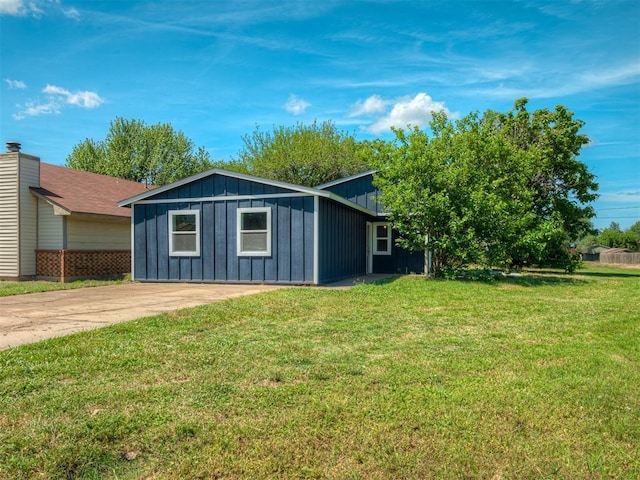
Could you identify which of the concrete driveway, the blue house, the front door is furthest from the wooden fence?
the concrete driveway

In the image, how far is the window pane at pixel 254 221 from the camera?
39.6 ft

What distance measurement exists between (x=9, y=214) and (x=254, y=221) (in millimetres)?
8193

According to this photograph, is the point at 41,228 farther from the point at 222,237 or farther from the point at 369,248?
the point at 369,248

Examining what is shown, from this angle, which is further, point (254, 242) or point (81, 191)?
point (81, 191)

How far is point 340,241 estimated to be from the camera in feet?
43.8

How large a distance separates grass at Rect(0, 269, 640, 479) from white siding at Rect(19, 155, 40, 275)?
34.6ft

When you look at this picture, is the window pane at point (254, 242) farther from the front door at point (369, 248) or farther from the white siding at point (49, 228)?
the white siding at point (49, 228)

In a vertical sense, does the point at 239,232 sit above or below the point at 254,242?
above

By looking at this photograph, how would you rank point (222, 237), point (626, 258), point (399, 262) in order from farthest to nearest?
point (626, 258) < point (399, 262) < point (222, 237)

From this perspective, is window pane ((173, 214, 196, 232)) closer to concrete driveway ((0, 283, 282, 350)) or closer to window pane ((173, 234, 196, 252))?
window pane ((173, 234, 196, 252))

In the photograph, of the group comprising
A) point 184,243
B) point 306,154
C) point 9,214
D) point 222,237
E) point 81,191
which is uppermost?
point 306,154

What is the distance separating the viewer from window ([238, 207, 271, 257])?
39.4 feet

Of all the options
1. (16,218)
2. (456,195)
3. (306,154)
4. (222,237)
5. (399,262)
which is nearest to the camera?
(222,237)

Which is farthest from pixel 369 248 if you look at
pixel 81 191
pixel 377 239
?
pixel 81 191
